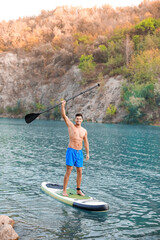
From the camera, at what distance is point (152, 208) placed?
1003 centimetres

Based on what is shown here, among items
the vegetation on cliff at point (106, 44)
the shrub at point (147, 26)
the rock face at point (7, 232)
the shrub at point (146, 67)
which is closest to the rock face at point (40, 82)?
the vegetation on cliff at point (106, 44)

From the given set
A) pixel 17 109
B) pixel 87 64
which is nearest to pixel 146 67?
pixel 87 64

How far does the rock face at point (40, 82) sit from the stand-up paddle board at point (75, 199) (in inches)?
2332

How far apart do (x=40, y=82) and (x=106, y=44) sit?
2013 centimetres

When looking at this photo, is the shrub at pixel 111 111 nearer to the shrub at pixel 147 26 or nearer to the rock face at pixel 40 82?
the rock face at pixel 40 82

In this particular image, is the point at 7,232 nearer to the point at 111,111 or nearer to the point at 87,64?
the point at 111,111

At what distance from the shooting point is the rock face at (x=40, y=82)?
248ft

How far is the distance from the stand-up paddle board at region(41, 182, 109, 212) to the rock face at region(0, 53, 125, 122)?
59234 mm

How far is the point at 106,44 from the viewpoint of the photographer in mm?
82812

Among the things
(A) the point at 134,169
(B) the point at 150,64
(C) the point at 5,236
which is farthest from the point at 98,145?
(B) the point at 150,64

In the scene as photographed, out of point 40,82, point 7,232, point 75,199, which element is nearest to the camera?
point 7,232

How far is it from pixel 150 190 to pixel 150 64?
54486mm

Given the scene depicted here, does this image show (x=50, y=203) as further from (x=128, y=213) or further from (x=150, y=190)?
(x=150, y=190)

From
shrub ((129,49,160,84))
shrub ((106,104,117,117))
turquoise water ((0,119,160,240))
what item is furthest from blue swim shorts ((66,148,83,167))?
shrub ((129,49,160,84))
